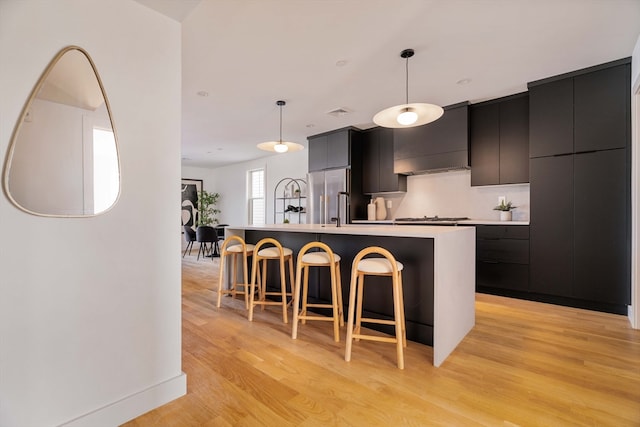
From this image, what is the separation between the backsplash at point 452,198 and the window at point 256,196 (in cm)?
388

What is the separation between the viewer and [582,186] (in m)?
3.11

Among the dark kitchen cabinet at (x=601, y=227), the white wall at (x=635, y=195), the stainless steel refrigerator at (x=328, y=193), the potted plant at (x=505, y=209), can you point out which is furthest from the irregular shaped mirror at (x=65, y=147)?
the potted plant at (x=505, y=209)

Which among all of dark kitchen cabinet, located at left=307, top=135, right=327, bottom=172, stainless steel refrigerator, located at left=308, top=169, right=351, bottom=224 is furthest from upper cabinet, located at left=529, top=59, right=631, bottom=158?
dark kitchen cabinet, located at left=307, top=135, right=327, bottom=172

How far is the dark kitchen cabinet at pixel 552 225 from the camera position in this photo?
3.19 m

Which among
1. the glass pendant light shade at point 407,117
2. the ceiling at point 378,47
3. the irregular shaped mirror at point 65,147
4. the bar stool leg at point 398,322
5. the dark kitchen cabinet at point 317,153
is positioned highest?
the ceiling at point 378,47

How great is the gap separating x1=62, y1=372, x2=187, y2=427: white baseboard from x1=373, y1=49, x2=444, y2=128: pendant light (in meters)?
2.44

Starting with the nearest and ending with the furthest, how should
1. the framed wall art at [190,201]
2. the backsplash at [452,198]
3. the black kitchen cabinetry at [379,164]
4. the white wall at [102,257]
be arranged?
the white wall at [102,257] < the backsplash at [452,198] < the black kitchen cabinetry at [379,164] < the framed wall art at [190,201]

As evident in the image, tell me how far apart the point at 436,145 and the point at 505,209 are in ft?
4.12

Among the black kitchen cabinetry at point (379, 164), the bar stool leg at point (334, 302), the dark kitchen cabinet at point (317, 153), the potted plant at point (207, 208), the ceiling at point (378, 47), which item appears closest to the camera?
the ceiling at point (378, 47)

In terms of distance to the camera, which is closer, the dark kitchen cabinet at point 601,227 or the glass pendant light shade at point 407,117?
the glass pendant light shade at point 407,117

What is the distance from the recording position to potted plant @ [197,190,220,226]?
888 centimetres

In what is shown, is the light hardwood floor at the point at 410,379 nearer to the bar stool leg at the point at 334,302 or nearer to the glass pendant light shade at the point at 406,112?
the bar stool leg at the point at 334,302

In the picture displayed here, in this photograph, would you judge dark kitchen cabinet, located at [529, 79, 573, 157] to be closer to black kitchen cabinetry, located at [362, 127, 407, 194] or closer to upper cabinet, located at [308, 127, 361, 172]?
black kitchen cabinetry, located at [362, 127, 407, 194]

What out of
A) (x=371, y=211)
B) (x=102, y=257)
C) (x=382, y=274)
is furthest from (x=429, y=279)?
(x=371, y=211)
